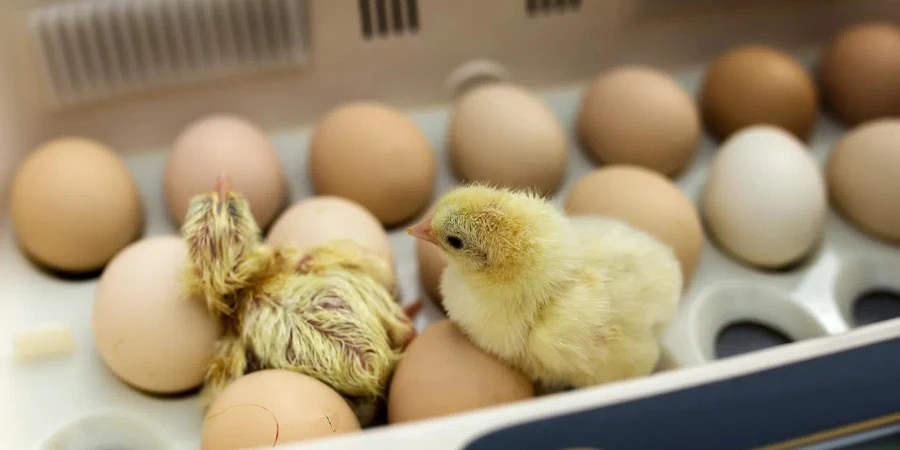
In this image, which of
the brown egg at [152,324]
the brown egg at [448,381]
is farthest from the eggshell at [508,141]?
the brown egg at [152,324]

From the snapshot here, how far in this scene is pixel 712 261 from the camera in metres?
1.00

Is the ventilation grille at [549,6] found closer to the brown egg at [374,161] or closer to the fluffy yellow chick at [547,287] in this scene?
the brown egg at [374,161]

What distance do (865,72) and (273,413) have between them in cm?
94

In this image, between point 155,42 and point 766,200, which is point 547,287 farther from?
point 155,42

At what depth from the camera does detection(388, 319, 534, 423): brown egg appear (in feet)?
2.34

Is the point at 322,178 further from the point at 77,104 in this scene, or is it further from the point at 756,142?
the point at 756,142

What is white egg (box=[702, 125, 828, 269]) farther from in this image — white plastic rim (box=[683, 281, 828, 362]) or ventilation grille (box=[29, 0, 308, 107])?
ventilation grille (box=[29, 0, 308, 107])

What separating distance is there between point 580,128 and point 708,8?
11.5 inches

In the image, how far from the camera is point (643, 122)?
3.36 feet

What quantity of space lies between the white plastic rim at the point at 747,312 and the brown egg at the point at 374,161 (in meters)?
0.37

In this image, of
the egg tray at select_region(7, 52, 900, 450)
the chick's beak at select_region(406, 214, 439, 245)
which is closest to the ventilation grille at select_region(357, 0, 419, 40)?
the egg tray at select_region(7, 52, 900, 450)

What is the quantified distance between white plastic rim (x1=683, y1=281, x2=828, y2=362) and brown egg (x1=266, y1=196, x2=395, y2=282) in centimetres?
38

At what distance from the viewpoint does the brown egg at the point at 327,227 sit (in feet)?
2.81

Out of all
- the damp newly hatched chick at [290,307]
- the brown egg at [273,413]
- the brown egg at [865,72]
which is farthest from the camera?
the brown egg at [865,72]
